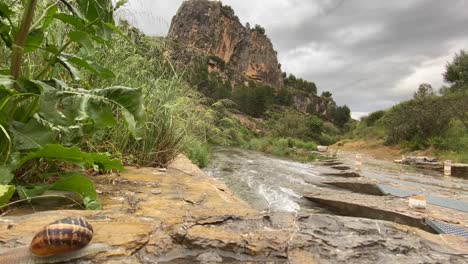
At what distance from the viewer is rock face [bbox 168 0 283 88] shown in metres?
66.9

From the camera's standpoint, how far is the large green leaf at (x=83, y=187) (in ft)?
4.82

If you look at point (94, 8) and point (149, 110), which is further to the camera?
point (149, 110)

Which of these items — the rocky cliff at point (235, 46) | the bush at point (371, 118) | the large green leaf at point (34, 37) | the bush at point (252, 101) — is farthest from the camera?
the rocky cliff at point (235, 46)

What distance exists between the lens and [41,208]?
1467 mm

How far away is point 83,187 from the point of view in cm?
150

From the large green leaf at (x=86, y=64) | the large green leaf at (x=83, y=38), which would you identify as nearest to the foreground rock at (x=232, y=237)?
the large green leaf at (x=86, y=64)

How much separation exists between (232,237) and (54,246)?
2.12 feet

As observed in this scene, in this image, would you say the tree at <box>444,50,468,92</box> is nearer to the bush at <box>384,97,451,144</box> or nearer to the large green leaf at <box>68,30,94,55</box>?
the bush at <box>384,97,451,144</box>

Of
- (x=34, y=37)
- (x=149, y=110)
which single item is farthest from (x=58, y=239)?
(x=149, y=110)

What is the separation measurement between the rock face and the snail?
6263 cm

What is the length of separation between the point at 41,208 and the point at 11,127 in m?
0.39

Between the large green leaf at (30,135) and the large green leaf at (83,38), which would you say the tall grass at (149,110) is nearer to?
the large green leaf at (83,38)

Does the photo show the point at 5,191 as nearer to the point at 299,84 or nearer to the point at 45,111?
the point at 45,111

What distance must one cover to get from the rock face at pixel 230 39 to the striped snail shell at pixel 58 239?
205 ft
